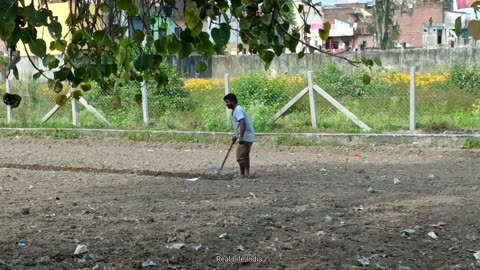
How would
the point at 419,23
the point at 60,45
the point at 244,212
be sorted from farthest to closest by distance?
the point at 419,23 < the point at 244,212 < the point at 60,45

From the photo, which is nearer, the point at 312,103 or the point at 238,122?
the point at 238,122

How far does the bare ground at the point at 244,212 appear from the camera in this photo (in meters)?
5.61

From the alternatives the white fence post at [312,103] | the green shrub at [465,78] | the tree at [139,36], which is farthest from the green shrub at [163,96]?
the tree at [139,36]

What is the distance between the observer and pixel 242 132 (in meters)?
10.3

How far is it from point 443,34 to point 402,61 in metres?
32.5

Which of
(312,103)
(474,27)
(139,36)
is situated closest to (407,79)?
(312,103)

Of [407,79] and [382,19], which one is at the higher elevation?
[382,19]

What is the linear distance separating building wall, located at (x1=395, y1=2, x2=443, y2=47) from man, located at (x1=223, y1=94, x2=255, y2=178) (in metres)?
56.2

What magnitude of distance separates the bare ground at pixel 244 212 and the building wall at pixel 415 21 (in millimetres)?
54256

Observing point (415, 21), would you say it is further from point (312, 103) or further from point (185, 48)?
point (185, 48)

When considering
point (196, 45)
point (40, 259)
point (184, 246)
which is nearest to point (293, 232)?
point (184, 246)

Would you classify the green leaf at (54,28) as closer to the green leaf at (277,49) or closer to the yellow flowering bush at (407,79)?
the green leaf at (277,49)

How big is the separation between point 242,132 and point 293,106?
569cm

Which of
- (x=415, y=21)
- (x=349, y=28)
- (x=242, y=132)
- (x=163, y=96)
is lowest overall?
(x=242, y=132)
